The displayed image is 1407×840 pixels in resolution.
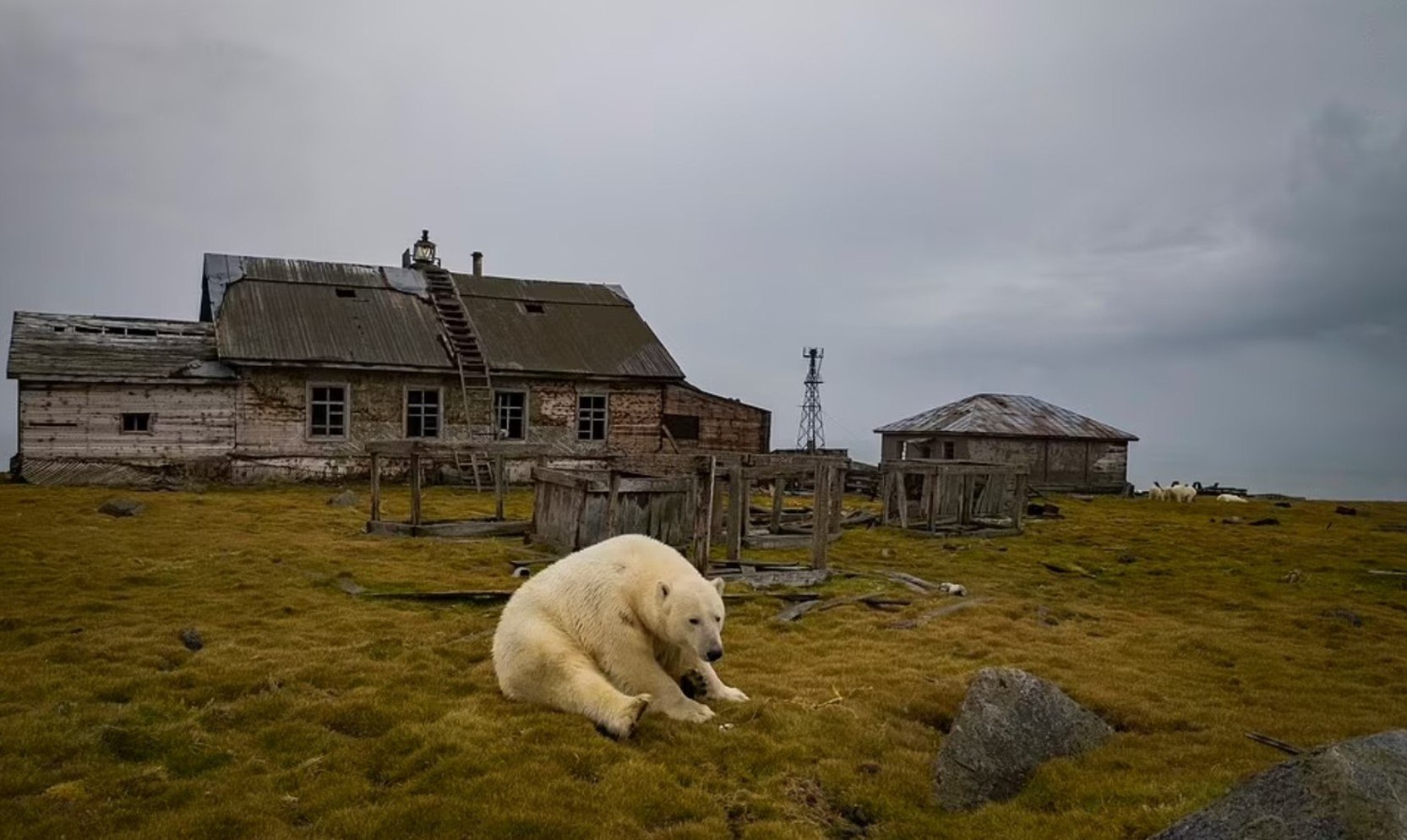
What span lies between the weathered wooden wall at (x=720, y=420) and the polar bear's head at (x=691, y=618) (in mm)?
24760

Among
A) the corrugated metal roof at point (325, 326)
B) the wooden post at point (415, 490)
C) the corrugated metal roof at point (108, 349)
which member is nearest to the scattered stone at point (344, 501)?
the wooden post at point (415, 490)

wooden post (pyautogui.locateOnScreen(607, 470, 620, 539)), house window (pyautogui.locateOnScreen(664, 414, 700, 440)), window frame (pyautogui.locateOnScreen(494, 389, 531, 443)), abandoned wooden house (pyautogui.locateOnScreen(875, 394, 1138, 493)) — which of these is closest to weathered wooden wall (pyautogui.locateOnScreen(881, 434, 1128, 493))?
abandoned wooden house (pyautogui.locateOnScreen(875, 394, 1138, 493))

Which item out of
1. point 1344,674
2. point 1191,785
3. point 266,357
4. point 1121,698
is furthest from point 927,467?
point 266,357

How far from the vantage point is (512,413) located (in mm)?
28984

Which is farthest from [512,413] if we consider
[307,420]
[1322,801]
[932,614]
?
[1322,801]

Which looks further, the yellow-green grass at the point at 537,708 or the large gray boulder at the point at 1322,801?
the yellow-green grass at the point at 537,708

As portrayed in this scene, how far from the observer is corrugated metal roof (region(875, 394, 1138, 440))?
3706 centimetres

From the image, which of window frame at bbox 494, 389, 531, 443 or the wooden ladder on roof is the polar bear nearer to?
the wooden ladder on roof

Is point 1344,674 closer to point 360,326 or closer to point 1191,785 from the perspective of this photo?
point 1191,785

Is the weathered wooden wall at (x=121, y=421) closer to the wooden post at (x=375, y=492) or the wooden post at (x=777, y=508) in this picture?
the wooden post at (x=375, y=492)

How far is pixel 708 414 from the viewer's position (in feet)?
106

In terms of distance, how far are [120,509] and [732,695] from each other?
639 inches

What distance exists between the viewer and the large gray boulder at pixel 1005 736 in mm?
5738

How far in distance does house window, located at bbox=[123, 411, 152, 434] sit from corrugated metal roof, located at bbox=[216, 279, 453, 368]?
268 cm
